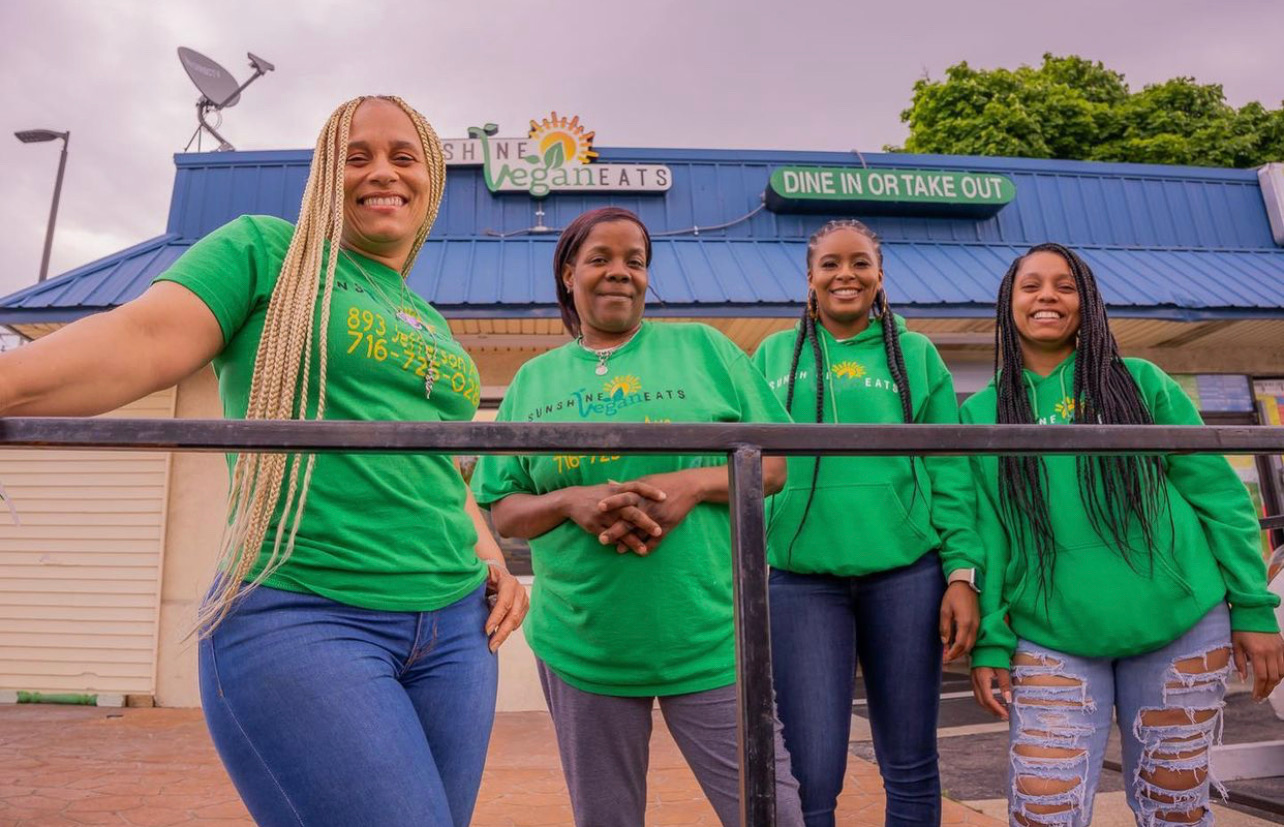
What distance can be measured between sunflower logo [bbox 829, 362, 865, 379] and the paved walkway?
2.36 meters

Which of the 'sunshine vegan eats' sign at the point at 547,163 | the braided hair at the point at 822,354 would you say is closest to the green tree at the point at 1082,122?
the 'sunshine vegan eats' sign at the point at 547,163

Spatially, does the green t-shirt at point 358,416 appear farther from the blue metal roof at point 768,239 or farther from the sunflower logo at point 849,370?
the blue metal roof at point 768,239

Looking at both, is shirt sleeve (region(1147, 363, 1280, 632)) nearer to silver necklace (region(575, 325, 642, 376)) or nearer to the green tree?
silver necklace (region(575, 325, 642, 376))

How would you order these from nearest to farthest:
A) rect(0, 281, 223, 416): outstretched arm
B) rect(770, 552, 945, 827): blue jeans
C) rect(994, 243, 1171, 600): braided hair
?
rect(0, 281, 223, 416): outstretched arm
rect(994, 243, 1171, 600): braided hair
rect(770, 552, 945, 827): blue jeans

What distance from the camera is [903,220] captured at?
717cm

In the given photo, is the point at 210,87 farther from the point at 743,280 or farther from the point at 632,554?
the point at 632,554

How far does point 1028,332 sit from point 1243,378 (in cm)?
665

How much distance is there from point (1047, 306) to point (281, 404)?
1.83 m

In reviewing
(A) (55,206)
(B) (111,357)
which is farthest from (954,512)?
(A) (55,206)

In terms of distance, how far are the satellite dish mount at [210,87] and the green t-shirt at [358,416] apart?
320 inches

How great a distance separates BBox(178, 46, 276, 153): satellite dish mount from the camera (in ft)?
26.8

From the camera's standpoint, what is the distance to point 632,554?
1631mm

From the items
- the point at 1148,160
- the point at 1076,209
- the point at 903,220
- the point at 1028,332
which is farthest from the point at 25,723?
the point at 1148,160

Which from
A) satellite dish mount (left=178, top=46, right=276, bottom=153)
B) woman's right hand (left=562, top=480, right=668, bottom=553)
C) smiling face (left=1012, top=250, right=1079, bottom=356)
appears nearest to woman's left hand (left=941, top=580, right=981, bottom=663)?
smiling face (left=1012, top=250, right=1079, bottom=356)
